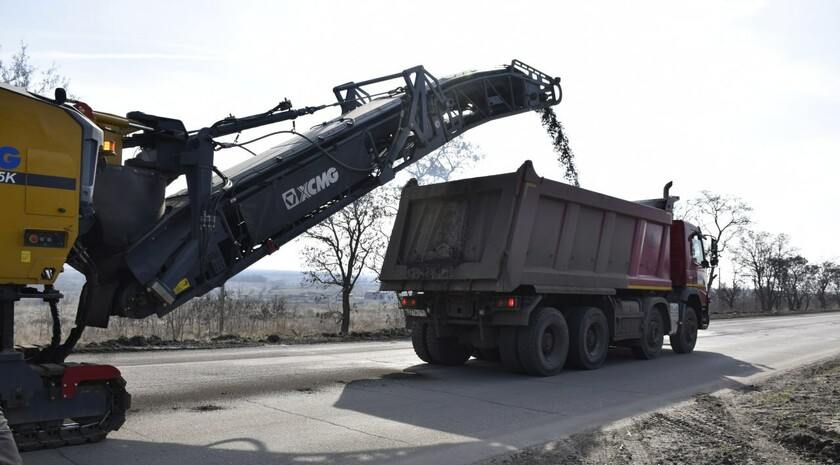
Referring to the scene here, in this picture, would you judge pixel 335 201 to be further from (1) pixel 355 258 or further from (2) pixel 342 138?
(1) pixel 355 258

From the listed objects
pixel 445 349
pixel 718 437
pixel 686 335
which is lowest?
pixel 445 349

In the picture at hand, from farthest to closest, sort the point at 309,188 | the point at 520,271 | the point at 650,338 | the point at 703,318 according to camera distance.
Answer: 1. the point at 703,318
2. the point at 650,338
3. the point at 520,271
4. the point at 309,188

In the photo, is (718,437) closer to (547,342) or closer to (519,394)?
(519,394)

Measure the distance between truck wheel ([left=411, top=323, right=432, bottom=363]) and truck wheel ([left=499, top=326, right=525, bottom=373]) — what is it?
149cm

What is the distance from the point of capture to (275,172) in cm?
768

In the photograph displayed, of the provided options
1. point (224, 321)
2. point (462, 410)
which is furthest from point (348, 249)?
point (462, 410)

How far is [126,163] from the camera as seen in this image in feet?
20.5

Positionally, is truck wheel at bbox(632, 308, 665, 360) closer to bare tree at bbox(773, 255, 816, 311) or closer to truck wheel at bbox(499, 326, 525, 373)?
truck wheel at bbox(499, 326, 525, 373)

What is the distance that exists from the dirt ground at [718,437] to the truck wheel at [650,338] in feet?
13.7

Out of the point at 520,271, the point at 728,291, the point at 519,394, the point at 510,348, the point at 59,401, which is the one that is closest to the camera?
the point at 59,401

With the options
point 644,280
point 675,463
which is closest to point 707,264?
point 644,280

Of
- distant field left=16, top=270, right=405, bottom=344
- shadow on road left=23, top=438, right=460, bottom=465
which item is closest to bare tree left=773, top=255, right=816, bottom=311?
distant field left=16, top=270, right=405, bottom=344

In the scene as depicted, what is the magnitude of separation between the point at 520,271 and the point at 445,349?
2.31 meters

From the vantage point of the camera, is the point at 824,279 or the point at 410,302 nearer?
the point at 410,302
